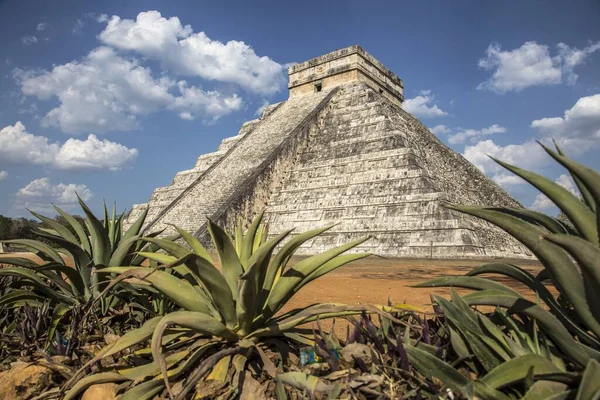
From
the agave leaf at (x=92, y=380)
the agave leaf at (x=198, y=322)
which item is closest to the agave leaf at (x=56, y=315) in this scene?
the agave leaf at (x=92, y=380)

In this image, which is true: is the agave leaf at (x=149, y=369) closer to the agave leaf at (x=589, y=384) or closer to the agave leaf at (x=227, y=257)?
the agave leaf at (x=227, y=257)

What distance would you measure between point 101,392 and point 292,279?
1.01 meters

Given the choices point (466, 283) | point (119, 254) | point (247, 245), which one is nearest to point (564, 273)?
point (466, 283)

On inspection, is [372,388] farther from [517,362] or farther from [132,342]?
[132,342]

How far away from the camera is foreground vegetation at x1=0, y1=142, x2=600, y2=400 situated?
1.34m

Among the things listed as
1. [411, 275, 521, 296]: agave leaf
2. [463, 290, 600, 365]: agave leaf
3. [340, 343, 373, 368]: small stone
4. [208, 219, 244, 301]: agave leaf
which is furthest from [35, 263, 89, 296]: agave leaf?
[463, 290, 600, 365]: agave leaf

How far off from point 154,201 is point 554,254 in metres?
17.8

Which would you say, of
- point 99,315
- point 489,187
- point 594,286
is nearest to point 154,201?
point 489,187

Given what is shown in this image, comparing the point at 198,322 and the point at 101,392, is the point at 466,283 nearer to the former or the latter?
the point at 198,322

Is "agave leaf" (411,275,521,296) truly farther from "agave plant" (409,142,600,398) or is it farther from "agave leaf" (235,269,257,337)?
"agave leaf" (235,269,257,337)

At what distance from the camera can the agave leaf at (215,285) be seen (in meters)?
1.80

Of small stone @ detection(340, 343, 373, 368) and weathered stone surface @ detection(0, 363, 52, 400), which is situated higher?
small stone @ detection(340, 343, 373, 368)

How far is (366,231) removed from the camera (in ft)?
34.8

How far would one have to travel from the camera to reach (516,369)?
52.6 inches
